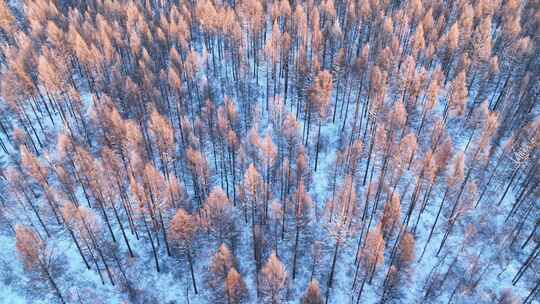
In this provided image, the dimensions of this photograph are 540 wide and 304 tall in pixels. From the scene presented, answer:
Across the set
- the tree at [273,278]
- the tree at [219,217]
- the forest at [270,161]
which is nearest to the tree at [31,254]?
the forest at [270,161]

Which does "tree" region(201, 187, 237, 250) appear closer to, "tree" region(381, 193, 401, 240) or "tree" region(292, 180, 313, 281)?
"tree" region(292, 180, 313, 281)

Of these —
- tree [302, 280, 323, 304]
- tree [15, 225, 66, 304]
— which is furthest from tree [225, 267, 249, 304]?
tree [15, 225, 66, 304]

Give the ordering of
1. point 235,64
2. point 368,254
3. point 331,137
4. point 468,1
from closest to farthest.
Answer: point 368,254
point 331,137
point 235,64
point 468,1

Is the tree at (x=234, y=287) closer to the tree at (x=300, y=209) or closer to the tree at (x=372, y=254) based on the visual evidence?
the tree at (x=300, y=209)

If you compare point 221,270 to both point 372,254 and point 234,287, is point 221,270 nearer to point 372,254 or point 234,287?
point 234,287

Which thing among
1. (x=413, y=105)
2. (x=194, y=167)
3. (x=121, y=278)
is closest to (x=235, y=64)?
(x=194, y=167)

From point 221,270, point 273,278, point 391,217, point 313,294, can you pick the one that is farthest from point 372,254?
point 221,270

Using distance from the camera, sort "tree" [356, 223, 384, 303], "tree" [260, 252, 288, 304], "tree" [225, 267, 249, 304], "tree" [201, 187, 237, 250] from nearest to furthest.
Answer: "tree" [225, 267, 249, 304]
"tree" [260, 252, 288, 304]
"tree" [356, 223, 384, 303]
"tree" [201, 187, 237, 250]

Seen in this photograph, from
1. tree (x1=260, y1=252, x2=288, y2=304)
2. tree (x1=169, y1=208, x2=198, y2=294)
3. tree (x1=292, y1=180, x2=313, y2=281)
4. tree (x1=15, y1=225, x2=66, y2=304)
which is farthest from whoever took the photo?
tree (x1=292, y1=180, x2=313, y2=281)

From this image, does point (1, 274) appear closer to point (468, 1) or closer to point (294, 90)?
point (294, 90)
